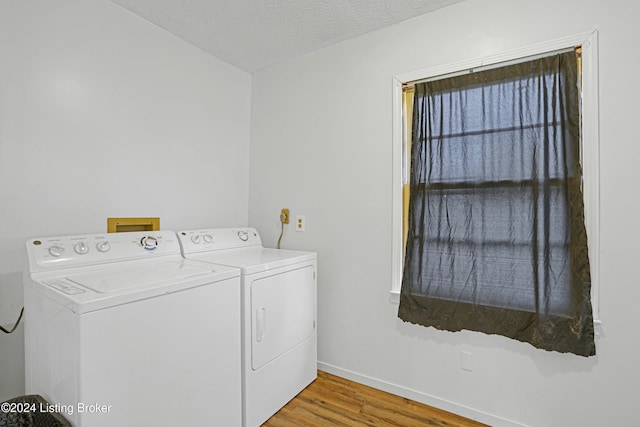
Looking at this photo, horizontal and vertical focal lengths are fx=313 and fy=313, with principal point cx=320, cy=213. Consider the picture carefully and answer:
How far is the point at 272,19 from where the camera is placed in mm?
2016

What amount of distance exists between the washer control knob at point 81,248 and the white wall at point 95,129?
252 mm

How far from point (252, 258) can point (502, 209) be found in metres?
1.48

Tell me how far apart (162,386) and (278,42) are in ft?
7.34

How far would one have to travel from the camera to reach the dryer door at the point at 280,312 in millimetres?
1721

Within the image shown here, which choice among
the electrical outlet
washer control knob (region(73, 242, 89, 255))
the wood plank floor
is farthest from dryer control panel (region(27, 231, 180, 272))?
the wood plank floor

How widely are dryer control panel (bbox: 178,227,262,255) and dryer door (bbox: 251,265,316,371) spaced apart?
58 cm

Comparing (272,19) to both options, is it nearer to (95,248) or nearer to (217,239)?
(217,239)

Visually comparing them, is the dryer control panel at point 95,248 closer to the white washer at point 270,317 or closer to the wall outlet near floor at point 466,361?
the white washer at point 270,317

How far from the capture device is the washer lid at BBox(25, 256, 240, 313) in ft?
3.71

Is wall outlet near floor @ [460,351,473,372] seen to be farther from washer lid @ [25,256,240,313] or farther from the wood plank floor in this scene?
washer lid @ [25,256,240,313]

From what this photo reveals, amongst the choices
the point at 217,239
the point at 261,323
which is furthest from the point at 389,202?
the point at 217,239

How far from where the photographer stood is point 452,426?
1729mm

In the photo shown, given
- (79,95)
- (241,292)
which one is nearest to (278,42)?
(79,95)
